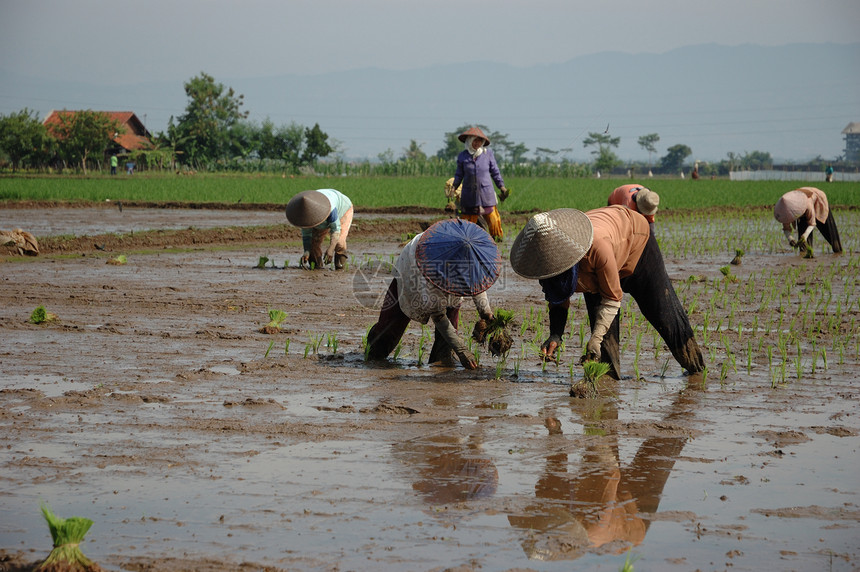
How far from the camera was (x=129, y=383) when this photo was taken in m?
5.54

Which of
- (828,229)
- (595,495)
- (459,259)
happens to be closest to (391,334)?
(459,259)

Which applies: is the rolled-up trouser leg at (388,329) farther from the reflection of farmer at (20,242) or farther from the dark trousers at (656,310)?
the reflection of farmer at (20,242)

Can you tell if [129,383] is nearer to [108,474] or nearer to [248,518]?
[108,474]

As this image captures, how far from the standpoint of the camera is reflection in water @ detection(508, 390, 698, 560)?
331cm

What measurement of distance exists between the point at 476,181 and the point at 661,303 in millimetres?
5641

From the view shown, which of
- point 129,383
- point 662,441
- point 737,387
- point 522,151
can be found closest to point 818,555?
point 662,441

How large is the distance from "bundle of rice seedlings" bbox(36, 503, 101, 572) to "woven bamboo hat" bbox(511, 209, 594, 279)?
259 centimetres

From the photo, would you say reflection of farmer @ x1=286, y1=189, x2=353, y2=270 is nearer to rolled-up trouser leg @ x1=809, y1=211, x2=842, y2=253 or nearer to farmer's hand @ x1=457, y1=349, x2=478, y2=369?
farmer's hand @ x1=457, y1=349, x2=478, y2=369

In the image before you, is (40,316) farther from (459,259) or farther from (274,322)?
(459,259)

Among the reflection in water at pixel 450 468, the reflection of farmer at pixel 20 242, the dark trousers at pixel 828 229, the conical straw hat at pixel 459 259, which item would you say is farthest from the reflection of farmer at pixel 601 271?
the reflection of farmer at pixel 20 242

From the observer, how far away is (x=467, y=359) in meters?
5.86

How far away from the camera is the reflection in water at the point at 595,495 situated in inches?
130

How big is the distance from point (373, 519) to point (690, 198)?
2484 centimetres

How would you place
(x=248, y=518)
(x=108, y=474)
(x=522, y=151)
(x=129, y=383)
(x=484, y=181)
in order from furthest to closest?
(x=522, y=151)
(x=484, y=181)
(x=129, y=383)
(x=108, y=474)
(x=248, y=518)
